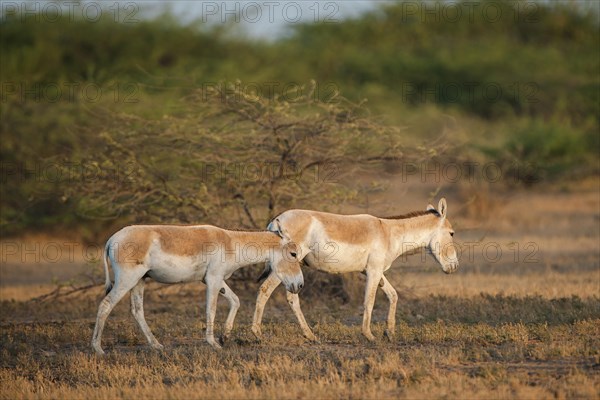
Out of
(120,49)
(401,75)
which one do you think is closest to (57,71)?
(120,49)

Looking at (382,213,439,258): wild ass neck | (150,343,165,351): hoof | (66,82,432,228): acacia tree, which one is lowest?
(150,343,165,351): hoof

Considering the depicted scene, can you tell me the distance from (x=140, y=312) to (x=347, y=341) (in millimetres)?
2616

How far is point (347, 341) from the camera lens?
36.1ft

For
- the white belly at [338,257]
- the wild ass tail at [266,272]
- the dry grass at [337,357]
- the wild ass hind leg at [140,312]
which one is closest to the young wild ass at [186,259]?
the wild ass hind leg at [140,312]

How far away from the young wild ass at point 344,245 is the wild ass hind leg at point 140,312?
48.9 inches

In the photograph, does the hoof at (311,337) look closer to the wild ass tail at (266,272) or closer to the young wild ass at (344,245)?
the young wild ass at (344,245)

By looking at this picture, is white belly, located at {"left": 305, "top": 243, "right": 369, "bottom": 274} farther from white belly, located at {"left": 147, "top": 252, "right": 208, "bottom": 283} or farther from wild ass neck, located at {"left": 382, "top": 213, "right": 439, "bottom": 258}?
white belly, located at {"left": 147, "top": 252, "right": 208, "bottom": 283}

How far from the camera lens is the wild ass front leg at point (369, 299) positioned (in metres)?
11.0

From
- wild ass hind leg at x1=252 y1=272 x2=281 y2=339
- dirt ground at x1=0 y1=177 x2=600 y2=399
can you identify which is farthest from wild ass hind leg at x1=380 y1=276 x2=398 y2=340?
wild ass hind leg at x1=252 y1=272 x2=281 y2=339

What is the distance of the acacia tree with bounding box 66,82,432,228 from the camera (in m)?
14.9

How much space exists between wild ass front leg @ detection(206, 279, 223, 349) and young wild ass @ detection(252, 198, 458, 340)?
56cm

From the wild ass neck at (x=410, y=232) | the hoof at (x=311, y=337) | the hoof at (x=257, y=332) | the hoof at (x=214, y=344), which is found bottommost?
the hoof at (x=214, y=344)

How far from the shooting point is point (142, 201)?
15.6m

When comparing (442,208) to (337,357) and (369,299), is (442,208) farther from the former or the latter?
(337,357)
